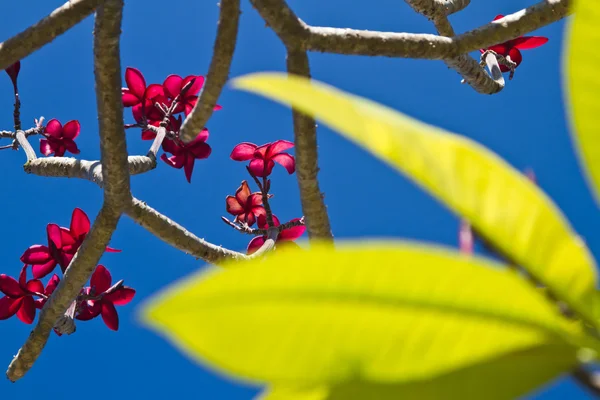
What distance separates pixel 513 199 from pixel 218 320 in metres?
0.11

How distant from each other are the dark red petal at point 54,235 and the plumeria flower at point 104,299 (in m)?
0.11

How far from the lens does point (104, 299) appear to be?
1343 millimetres

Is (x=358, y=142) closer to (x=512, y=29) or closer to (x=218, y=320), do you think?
(x=218, y=320)

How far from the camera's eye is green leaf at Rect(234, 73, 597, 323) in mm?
194

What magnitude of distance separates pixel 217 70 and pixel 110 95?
0.19m

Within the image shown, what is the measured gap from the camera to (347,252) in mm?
181

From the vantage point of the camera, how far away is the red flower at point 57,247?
1.25 metres

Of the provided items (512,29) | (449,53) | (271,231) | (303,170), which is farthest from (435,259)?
(271,231)

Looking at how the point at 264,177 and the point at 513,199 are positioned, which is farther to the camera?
the point at 264,177

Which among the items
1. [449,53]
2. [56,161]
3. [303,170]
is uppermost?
[56,161]

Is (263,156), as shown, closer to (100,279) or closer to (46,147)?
(100,279)

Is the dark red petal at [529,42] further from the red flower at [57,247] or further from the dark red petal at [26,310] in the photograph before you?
the dark red petal at [26,310]

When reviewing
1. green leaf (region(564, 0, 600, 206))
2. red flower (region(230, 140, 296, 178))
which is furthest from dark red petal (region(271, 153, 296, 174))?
green leaf (region(564, 0, 600, 206))

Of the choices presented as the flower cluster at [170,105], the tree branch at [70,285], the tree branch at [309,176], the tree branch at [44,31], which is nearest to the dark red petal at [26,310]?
the tree branch at [70,285]
